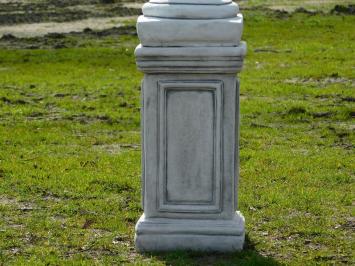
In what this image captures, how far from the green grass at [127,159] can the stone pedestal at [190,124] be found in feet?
0.70

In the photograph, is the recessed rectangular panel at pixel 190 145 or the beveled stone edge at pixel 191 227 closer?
the recessed rectangular panel at pixel 190 145

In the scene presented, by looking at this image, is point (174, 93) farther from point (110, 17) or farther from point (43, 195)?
point (110, 17)

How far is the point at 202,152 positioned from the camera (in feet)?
23.2

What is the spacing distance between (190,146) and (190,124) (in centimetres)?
16

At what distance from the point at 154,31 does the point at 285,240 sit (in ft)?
6.29

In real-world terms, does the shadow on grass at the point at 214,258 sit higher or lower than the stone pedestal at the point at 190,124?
lower

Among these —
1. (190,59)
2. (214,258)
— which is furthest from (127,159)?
(190,59)

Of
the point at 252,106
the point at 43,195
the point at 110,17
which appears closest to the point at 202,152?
the point at 43,195

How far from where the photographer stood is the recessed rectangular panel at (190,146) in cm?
699

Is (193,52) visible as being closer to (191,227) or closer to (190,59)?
(190,59)

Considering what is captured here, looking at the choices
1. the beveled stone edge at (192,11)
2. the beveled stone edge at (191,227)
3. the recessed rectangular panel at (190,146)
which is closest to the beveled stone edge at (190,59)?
the recessed rectangular panel at (190,146)

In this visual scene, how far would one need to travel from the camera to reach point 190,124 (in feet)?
23.1

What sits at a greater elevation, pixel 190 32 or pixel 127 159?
pixel 190 32

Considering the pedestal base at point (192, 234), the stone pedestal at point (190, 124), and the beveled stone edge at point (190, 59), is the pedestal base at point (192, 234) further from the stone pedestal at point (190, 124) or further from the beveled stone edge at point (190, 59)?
the beveled stone edge at point (190, 59)
